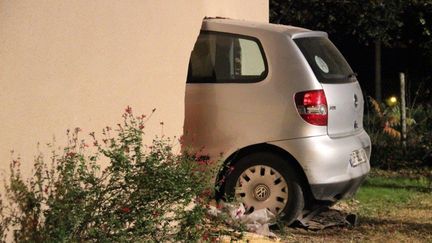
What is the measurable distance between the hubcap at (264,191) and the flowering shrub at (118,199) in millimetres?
2100

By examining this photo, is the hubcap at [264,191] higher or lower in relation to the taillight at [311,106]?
lower

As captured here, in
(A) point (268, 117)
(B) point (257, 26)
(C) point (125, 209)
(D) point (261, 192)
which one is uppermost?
(B) point (257, 26)

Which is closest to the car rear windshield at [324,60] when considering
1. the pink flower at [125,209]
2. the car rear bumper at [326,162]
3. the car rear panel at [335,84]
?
the car rear panel at [335,84]

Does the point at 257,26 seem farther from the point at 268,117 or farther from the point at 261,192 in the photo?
the point at 261,192

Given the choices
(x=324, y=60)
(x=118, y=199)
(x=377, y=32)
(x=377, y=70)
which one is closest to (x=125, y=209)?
(x=118, y=199)

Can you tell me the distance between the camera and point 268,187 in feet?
26.7

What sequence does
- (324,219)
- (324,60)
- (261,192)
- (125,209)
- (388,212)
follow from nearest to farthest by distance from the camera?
1. (125,209)
2. (261,192)
3. (324,60)
4. (324,219)
5. (388,212)

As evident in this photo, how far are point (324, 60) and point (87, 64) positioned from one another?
2.70 meters

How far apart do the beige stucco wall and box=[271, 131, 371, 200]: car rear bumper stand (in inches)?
44.6

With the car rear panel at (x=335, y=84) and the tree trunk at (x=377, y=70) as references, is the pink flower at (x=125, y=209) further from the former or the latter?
the tree trunk at (x=377, y=70)

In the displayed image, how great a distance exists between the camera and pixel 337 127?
8203 mm

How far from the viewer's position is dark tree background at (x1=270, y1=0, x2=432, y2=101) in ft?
50.5

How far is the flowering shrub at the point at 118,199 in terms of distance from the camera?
18.8ft

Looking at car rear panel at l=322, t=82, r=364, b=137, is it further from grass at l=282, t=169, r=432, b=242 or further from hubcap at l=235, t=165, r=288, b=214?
grass at l=282, t=169, r=432, b=242
